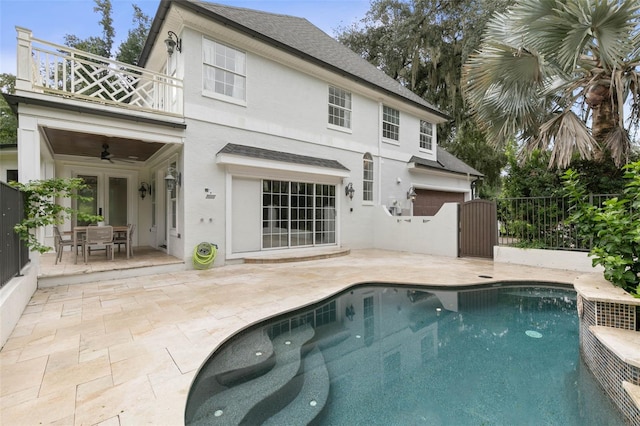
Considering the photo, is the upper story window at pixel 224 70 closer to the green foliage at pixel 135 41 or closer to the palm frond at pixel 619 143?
the palm frond at pixel 619 143

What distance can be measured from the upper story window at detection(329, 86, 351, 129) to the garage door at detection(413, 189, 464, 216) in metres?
5.61

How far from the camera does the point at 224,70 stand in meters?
8.62

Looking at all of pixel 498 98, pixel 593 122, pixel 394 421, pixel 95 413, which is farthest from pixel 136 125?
pixel 593 122

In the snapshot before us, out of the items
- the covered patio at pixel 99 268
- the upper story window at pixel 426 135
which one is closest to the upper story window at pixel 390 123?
the upper story window at pixel 426 135

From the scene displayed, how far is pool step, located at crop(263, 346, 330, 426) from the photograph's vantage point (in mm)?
2590

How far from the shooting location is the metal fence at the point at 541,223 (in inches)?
324

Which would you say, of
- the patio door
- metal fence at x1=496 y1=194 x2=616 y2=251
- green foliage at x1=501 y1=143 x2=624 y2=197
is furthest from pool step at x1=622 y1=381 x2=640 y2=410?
the patio door

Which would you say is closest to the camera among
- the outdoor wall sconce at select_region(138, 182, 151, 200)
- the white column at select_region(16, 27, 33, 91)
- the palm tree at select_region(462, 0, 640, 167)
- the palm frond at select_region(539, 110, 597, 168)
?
the palm tree at select_region(462, 0, 640, 167)

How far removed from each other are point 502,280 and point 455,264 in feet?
6.79

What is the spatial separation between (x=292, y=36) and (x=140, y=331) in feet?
36.6

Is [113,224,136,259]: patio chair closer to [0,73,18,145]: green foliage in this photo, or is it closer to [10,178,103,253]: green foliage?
[10,178,103,253]: green foliage

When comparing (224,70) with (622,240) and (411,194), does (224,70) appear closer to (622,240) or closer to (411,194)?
(622,240)

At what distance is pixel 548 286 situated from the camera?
6.85 m

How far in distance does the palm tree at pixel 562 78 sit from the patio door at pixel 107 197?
40.0ft
